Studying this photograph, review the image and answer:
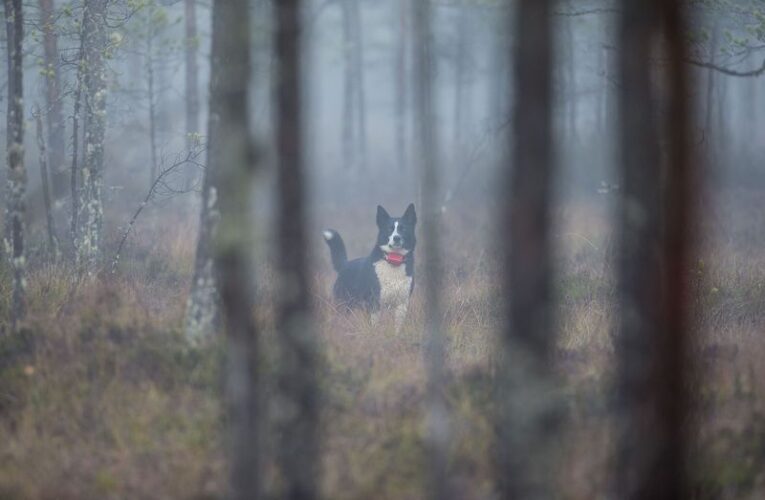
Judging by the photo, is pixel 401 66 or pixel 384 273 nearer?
pixel 384 273

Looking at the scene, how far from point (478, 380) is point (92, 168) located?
21.5ft

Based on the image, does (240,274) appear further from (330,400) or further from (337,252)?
(337,252)

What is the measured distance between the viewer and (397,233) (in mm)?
11000

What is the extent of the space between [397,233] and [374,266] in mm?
549

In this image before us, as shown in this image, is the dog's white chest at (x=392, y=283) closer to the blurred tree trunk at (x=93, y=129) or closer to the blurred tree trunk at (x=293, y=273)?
the blurred tree trunk at (x=93, y=129)

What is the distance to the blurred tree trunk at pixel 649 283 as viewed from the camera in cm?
575

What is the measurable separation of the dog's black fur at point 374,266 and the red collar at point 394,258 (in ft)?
0.17

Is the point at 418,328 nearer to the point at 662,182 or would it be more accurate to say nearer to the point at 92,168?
the point at 662,182

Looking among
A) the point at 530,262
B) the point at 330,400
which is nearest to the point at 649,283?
the point at 530,262

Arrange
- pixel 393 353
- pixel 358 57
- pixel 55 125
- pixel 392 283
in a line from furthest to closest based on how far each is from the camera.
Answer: pixel 358 57, pixel 55 125, pixel 392 283, pixel 393 353

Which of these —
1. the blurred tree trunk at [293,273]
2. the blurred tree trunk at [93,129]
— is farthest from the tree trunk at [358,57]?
the blurred tree trunk at [293,273]

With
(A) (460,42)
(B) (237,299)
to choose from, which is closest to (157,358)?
(B) (237,299)

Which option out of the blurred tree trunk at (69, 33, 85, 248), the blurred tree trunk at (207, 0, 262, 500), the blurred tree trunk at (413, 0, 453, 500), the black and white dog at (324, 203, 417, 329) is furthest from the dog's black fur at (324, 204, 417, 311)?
the blurred tree trunk at (207, 0, 262, 500)

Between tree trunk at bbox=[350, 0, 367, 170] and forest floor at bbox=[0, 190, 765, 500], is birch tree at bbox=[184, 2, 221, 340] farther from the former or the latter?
tree trunk at bbox=[350, 0, 367, 170]
